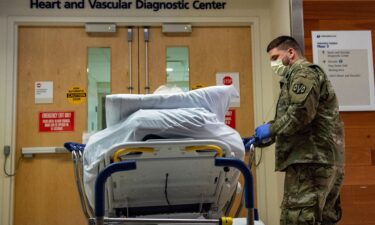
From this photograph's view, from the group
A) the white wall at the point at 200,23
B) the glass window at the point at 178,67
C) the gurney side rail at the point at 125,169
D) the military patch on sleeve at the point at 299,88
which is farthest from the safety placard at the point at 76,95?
the gurney side rail at the point at 125,169

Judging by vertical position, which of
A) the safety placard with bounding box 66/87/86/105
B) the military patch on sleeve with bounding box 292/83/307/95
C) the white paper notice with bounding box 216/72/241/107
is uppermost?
the white paper notice with bounding box 216/72/241/107

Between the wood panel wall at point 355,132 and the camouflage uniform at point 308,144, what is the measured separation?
845 millimetres

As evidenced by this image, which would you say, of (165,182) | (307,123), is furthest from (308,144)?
(165,182)

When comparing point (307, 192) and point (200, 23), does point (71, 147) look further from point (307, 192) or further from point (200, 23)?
point (200, 23)

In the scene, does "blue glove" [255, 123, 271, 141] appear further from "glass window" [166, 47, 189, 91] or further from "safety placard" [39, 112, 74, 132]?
"safety placard" [39, 112, 74, 132]

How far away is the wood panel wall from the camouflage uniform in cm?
85

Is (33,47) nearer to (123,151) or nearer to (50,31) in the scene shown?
(50,31)

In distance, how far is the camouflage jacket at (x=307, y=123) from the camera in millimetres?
2037

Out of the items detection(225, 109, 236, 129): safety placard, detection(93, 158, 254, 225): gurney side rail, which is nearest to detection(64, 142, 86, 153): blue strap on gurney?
detection(93, 158, 254, 225): gurney side rail

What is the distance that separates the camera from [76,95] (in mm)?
3471

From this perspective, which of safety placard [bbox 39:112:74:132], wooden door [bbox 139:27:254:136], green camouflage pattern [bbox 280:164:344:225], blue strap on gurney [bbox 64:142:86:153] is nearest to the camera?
blue strap on gurney [bbox 64:142:86:153]

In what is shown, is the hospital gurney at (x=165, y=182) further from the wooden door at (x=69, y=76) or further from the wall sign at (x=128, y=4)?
the wall sign at (x=128, y=4)

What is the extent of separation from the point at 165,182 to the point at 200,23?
2.22 meters

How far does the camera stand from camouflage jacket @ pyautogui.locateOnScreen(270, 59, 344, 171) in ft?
6.68
